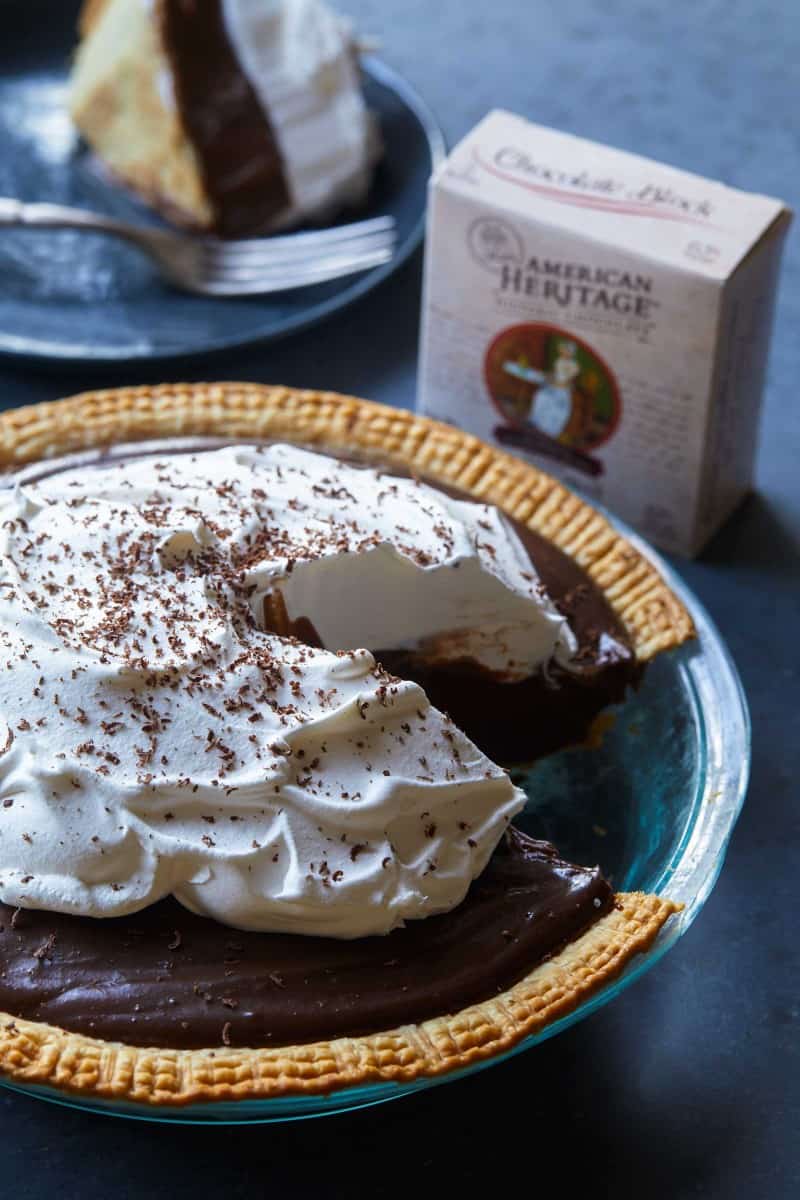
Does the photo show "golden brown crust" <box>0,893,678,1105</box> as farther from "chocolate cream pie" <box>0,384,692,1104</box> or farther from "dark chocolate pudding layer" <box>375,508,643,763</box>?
"dark chocolate pudding layer" <box>375,508,643,763</box>

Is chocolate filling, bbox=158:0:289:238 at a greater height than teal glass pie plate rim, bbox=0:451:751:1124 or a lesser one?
greater

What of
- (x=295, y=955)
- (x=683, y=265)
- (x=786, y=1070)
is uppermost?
(x=683, y=265)

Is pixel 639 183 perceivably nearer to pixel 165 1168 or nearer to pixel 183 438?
pixel 183 438

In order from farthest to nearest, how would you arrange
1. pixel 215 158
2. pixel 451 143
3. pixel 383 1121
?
pixel 451 143
pixel 215 158
pixel 383 1121

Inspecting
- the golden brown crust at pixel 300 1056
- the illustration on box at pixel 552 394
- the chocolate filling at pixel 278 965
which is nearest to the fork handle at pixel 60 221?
the illustration on box at pixel 552 394

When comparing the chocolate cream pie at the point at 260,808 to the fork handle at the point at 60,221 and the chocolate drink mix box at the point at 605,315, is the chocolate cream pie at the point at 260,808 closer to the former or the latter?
the chocolate drink mix box at the point at 605,315

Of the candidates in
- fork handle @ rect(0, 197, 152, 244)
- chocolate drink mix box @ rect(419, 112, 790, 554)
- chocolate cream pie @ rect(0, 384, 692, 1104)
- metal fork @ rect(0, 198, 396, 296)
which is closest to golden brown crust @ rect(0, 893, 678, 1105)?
chocolate cream pie @ rect(0, 384, 692, 1104)

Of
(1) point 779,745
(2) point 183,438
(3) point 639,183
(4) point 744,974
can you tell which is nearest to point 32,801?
(2) point 183,438
